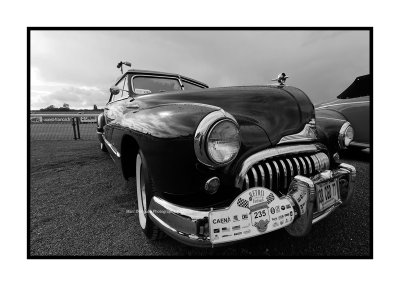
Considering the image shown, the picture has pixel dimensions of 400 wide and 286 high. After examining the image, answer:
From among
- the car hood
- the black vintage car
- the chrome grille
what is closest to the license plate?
the black vintage car

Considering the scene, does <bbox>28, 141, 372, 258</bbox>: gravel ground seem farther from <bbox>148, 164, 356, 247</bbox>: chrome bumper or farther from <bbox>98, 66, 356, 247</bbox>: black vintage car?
<bbox>148, 164, 356, 247</bbox>: chrome bumper

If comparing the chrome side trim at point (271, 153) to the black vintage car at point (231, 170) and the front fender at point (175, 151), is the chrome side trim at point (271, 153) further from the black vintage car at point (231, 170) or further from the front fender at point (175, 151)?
the front fender at point (175, 151)

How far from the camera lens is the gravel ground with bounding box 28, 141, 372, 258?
1.69 metres

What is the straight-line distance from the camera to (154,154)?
143 centimetres

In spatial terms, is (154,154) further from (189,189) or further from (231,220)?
(231,220)

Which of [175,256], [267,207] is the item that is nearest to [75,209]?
[175,256]

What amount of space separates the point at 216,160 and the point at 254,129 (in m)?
0.51

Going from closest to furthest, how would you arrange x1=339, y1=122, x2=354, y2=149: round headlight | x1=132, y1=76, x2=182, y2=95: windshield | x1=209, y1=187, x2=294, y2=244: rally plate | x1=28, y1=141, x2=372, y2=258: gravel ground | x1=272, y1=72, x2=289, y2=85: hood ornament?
1. x1=209, y1=187, x2=294, y2=244: rally plate
2. x1=28, y1=141, x2=372, y2=258: gravel ground
3. x1=339, y1=122, x2=354, y2=149: round headlight
4. x1=272, y1=72, x2=289, y2=85: hood ornament
5. x1=132, y1=76, x2=182, y2=95: windshield

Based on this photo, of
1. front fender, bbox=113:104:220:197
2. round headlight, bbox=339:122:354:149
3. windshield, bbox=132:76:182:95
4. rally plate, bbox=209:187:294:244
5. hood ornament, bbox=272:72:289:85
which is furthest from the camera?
windshield, bbox=132:76:182:95

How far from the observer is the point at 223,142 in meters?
1.33

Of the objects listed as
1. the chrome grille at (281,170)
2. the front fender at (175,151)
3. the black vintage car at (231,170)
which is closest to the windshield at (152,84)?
the black vintage car at (231,170)

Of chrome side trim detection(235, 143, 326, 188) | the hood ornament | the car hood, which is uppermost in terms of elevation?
the hood ornament

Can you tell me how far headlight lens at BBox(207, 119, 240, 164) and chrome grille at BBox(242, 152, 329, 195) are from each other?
8.9 inches

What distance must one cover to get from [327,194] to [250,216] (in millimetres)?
725
